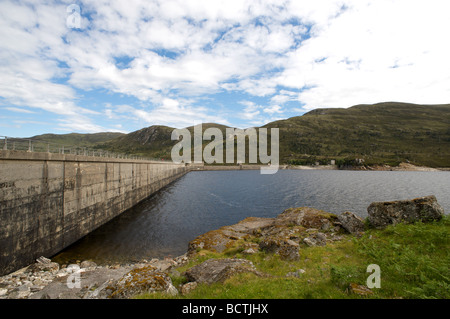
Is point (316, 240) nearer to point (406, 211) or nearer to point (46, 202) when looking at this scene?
point (406, 211)

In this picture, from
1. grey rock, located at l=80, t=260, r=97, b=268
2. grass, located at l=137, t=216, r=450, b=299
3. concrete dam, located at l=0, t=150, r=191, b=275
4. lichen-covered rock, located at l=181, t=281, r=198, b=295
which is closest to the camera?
grass, located at l=137, t=216, r=450, b=299

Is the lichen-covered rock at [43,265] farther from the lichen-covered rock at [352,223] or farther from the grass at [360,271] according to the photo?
the lichen-covered rock at [352,223]

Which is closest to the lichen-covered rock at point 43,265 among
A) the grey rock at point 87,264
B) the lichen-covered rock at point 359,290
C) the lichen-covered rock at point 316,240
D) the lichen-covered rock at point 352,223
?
the grey rock at point 87,264

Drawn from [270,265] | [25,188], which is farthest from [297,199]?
[25,188]

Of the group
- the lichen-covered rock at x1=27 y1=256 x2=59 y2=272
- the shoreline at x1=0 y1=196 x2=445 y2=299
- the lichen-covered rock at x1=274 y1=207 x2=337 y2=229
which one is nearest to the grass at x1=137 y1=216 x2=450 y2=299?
the shoreline at x1=0 y1=196 x2=445 y2=299

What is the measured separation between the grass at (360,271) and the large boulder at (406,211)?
98 centimetres

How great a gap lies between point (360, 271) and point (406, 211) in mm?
10052

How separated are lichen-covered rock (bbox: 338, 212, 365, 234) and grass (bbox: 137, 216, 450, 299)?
317 cm

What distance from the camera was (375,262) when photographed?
10.7m

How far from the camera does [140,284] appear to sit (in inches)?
349

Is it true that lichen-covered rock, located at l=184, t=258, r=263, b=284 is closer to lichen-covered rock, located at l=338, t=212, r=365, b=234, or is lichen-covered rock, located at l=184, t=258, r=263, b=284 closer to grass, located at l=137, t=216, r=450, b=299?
grass, located at l=137, t=216, r=450, b=299

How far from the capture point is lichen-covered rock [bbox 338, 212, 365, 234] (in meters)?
18.0

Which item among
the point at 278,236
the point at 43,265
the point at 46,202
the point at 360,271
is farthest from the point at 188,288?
the point at 46,202
